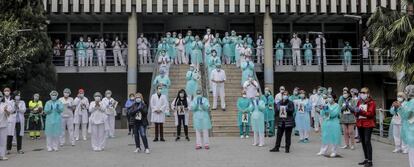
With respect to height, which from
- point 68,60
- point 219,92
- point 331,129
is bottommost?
point 331,129

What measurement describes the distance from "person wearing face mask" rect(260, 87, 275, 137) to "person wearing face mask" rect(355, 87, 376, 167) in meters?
7.26

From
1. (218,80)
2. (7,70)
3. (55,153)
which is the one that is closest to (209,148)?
(55,153)

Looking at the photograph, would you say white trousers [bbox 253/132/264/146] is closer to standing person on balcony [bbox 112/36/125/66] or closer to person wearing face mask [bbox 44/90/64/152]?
person wearing face mask [bbox 44/90/64/152]

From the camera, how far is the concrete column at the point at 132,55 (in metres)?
32.8

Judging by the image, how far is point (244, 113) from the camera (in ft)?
63.4

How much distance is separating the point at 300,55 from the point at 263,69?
241cm

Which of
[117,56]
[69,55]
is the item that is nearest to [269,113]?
[117,56]

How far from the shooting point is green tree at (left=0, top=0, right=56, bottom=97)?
2181 cm

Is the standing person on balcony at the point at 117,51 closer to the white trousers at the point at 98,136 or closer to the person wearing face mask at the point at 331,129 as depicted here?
the white trousers at the point at 98,136

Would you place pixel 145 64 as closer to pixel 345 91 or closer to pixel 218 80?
pixel 218 80

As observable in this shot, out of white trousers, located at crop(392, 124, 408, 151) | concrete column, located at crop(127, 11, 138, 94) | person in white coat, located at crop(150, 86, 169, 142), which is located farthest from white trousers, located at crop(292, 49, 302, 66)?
white trousers, located at crop(392, 124, 408, 151)

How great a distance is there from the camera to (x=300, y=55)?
3366cm

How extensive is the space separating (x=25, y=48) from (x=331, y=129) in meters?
14.6

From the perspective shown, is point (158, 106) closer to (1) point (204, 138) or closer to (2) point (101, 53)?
(1) point (204, 138)
